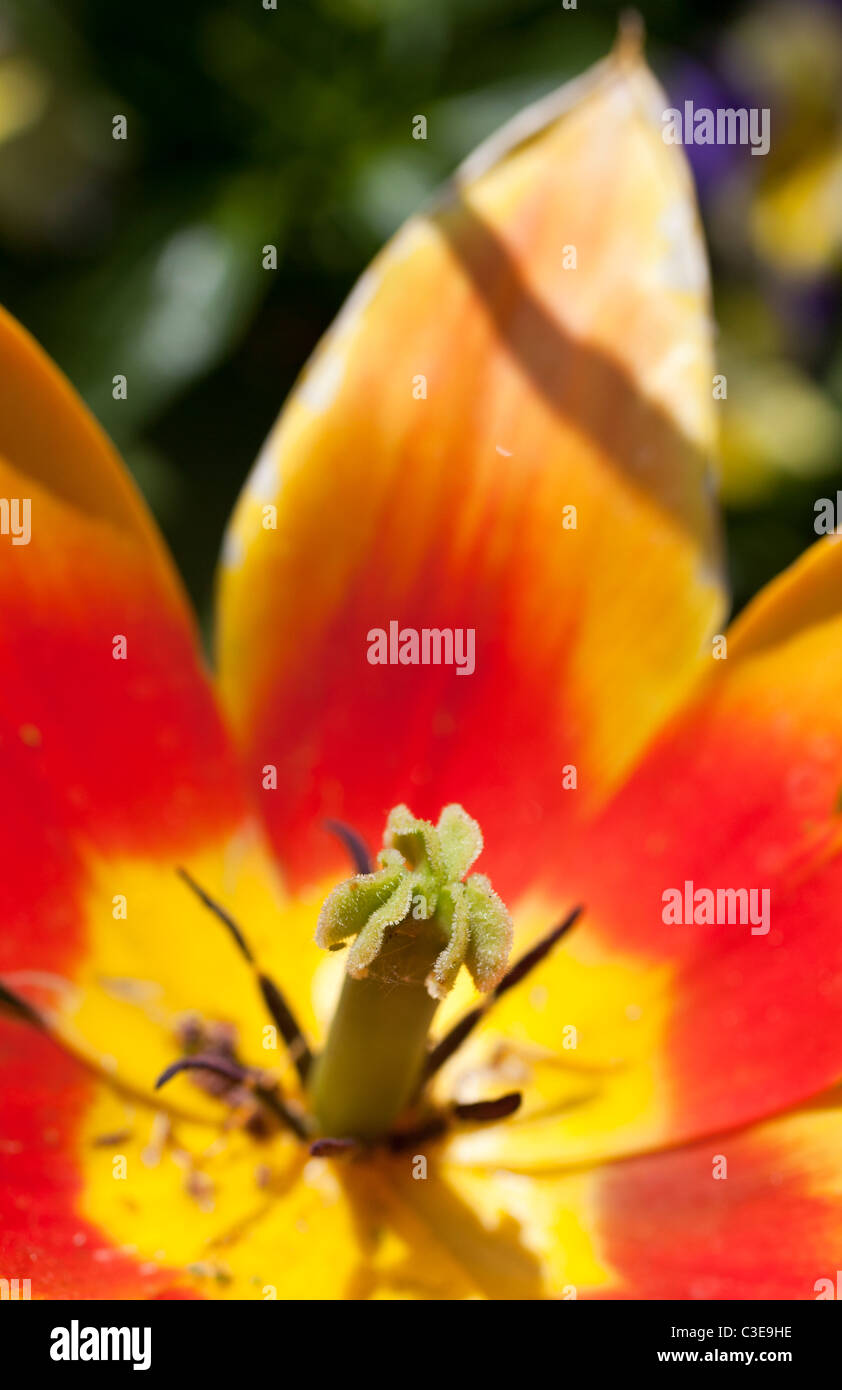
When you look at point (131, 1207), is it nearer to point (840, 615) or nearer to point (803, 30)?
point (840, 615)

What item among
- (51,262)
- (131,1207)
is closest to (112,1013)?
(131,1207)

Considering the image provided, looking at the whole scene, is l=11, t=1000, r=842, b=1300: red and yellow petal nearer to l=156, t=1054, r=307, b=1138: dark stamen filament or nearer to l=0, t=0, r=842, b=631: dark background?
Result: l=156, t=1054, r=307, b=1138: dark stamen filament

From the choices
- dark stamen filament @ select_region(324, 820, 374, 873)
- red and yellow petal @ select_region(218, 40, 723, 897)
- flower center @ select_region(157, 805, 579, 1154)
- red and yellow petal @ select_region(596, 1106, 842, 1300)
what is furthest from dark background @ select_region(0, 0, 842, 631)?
red and yellow petal @ select_region(596, 1106, 842, 1300)

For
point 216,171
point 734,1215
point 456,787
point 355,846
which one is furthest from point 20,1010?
point 216,171

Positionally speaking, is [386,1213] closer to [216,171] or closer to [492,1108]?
[492,1108]

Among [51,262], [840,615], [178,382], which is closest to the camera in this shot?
[840,615]

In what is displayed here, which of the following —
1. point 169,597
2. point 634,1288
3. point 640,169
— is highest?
point 640,169
